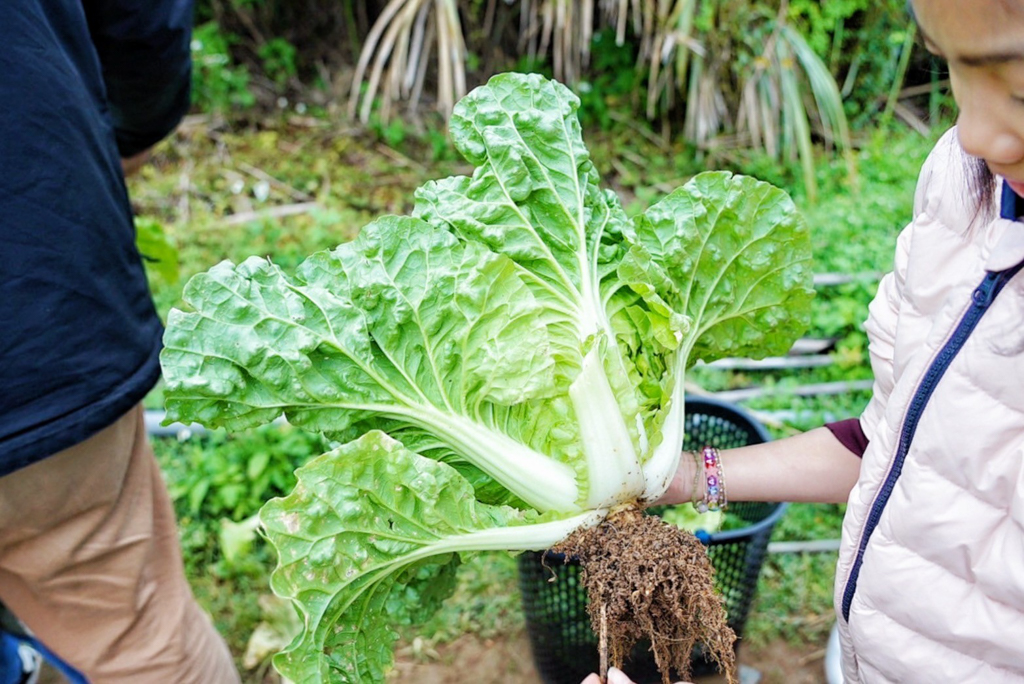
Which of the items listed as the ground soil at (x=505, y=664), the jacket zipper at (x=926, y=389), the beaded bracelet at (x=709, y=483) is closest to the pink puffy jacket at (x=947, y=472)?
the jacket zipper at (x=926, y=389)

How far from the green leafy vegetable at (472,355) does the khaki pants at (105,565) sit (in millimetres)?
547

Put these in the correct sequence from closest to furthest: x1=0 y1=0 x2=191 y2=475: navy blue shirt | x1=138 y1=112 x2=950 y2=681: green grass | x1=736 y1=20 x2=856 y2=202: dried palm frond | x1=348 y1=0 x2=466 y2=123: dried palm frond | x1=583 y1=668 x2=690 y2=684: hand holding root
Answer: x1=583 y1=668 x2=690 y2=684: hand holding root
x1=0 y1=0 x2=191 y2=475: navy blue shirt
x1=138 y1=112 x2=950 y2=681: green grass
x1=348 y1=0 x2=466 y2=123: dried palm frond
x1=736 y1=20 x2=856 y2=202: dried palm frond

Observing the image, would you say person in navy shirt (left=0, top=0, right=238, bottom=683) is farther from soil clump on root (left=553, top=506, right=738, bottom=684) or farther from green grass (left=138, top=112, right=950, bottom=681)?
soil clump on root (left=553, top=506, right=738, bottom=684)

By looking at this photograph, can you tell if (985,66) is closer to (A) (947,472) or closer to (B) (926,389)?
(B) (926,389)

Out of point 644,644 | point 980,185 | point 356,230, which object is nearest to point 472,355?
point 980,185

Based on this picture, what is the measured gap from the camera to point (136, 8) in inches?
99.3

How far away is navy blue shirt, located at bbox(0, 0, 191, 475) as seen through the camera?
188 cm

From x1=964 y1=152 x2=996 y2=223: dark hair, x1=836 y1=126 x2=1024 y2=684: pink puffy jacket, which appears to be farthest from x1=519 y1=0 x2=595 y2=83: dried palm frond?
x1=964 y1=152 x2=996 y2=223: dark hair

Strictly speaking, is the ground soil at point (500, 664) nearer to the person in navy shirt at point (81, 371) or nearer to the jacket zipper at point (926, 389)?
Result: the person in navy shirt at point (81, 371)

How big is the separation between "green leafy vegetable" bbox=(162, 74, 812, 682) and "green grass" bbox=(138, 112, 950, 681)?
4.58 feet

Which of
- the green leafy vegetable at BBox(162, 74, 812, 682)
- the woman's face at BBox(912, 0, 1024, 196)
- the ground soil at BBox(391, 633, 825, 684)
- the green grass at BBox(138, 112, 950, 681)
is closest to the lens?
the woman's face at BBox(912, 0, 1024, 196)

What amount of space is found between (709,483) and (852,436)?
0.37m

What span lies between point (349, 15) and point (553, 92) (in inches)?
193

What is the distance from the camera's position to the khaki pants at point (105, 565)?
2.13 m
